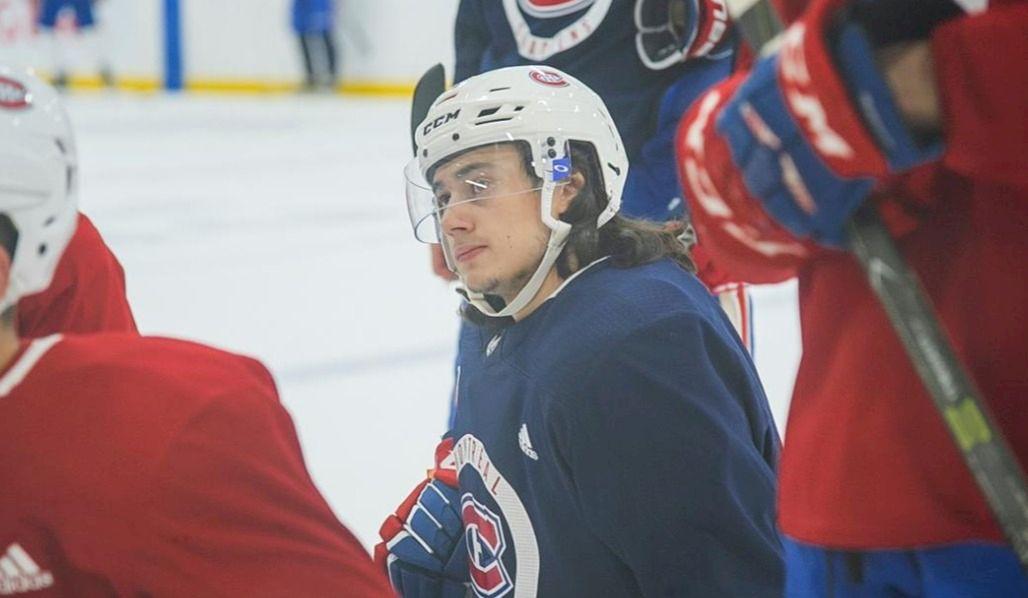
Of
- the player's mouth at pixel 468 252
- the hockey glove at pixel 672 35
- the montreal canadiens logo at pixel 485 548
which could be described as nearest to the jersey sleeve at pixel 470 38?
the hockey glove at pixel 672 35

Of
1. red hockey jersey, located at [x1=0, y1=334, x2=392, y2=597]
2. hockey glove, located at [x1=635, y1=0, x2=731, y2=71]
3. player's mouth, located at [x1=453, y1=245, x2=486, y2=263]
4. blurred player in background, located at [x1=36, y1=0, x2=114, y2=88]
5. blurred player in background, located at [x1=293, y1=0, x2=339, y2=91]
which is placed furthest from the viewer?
blurred player in background, located at [x1=36, y1=0, x2=114, y2=88]

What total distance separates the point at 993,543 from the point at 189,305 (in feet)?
12.5

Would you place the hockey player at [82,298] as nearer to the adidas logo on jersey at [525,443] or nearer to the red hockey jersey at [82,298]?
the red hockey jersey at [82,298]

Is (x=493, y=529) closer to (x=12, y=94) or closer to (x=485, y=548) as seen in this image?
(x=485, y=548)

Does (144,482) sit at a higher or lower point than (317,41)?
higher

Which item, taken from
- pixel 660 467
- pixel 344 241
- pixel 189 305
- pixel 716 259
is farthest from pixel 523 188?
pixel 344 241

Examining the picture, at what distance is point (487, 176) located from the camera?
5.79ft

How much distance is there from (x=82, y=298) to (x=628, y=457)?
0.58 metres

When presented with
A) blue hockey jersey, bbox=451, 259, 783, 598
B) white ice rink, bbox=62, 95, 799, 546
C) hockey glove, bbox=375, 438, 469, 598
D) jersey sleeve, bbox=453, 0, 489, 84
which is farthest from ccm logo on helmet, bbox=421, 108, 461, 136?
white ice rink, bbox=62, 95, 799, 546

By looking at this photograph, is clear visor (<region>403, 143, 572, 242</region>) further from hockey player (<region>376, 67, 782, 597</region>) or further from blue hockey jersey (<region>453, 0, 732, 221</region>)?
blue hockey jersey (<region>453, 0, 732, 221</region>)

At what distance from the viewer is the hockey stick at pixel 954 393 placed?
3.13ft

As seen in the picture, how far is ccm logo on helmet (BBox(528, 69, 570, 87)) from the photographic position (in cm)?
180

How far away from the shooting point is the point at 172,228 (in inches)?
→ 245

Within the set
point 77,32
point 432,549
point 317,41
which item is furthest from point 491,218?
point 77,32
